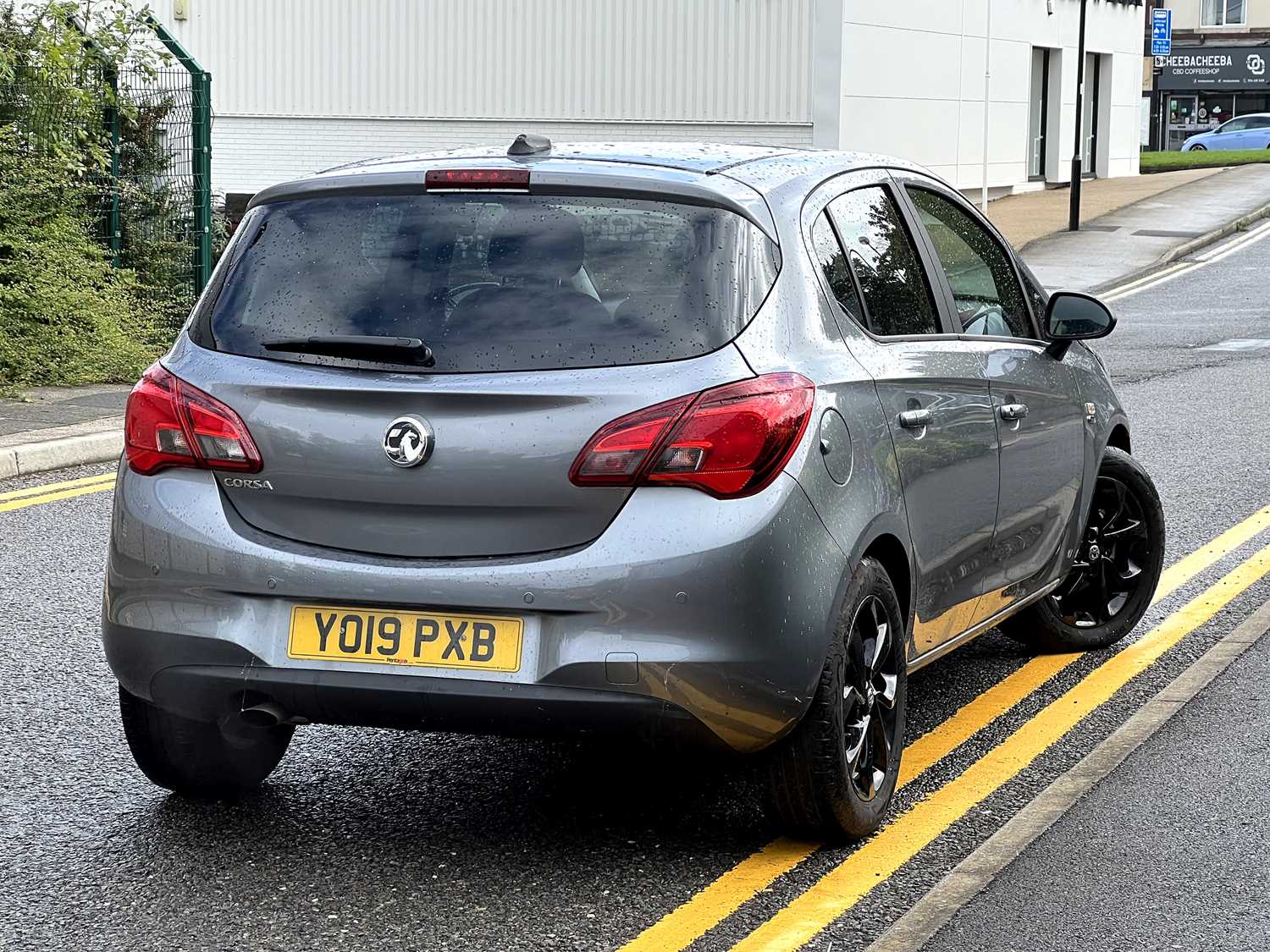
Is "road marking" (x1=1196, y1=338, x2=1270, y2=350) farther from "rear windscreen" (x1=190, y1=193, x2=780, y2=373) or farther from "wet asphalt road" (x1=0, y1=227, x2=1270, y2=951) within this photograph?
"rear windscreen" (x1=190, y1=193, x2=780, y2=373)

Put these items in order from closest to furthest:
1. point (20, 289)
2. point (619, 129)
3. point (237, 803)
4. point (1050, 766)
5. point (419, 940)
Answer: point (419, 940) → point (237, 803) → point (1050, 766) → point (20, 289) → point (619, 129)

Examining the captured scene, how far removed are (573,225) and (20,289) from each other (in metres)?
10.2

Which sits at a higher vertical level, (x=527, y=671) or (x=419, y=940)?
(x=527, y=671)

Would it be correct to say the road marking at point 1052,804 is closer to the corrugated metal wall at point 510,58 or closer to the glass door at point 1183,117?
the corrugated metal wall at point 510,58

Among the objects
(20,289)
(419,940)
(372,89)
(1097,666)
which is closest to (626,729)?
(419,940)

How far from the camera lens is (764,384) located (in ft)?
14.0

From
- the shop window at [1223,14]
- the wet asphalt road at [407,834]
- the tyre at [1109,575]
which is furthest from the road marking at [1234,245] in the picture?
the shop window at [1223,14]

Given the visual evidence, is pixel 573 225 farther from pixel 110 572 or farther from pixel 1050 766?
pixel 1050 766

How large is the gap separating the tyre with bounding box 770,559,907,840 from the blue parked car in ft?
185

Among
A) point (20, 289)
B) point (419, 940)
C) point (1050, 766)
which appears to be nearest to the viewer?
point (419, 940)

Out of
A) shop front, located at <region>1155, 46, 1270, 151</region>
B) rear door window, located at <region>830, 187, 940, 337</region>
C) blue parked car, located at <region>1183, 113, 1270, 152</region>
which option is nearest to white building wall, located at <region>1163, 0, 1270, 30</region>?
shop front, located at <region>1155, 46, 1270, 151</region>

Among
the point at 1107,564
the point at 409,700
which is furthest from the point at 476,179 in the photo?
the point at 1107,564

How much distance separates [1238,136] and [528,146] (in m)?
58.5

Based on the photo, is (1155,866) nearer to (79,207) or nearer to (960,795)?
(960,795)
